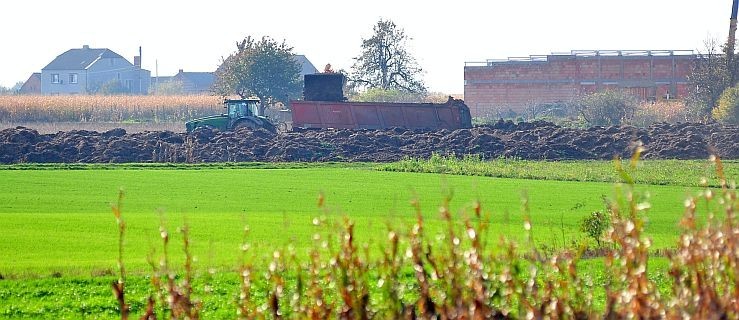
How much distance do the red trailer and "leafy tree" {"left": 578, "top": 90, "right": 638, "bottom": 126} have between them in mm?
13449

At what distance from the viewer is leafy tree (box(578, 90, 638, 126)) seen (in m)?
65.8

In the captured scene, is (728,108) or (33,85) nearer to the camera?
(728,108)

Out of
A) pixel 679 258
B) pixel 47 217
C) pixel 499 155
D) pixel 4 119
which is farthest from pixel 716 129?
pixel 679 258

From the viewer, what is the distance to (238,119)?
52.5 meters

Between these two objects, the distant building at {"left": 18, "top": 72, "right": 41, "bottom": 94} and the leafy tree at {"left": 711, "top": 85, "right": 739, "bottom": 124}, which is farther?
the distant building at {"left": 18, "top": 72, "right": 41, "bottom": 94}

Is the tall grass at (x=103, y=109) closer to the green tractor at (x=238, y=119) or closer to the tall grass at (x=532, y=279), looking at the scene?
the green tractor at (x=238, y=119)

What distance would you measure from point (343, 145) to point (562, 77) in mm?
42990

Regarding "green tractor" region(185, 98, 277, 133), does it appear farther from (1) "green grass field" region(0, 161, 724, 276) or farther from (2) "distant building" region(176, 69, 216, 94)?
(2) "distant building" region(176, 69, 216, 94)

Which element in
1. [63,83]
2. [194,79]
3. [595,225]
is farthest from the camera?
[194,79]

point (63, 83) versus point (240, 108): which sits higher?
point (63, 83)

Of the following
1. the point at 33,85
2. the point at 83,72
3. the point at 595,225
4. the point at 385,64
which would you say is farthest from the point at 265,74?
the point at 33,85

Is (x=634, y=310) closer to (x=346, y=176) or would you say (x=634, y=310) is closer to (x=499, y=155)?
(x=346, y=176)

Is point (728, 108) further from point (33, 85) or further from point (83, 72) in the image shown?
point (33, 85)

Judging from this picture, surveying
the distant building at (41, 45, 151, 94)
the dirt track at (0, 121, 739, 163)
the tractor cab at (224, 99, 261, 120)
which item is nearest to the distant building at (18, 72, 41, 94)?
the distant building at (41, 45, 151, 94)
